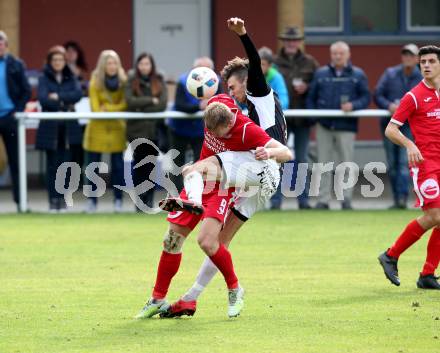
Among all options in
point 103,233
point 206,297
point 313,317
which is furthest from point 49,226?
point 313,317

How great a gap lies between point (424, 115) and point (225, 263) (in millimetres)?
2588

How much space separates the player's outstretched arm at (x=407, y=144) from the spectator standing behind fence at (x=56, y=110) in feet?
23.2

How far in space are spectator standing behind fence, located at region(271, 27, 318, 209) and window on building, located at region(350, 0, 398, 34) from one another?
586cm

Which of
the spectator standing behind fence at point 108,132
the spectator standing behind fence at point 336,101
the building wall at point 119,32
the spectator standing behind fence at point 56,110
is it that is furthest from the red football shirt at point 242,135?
the building wall at point 119,32

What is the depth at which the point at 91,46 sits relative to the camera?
22.5 metres

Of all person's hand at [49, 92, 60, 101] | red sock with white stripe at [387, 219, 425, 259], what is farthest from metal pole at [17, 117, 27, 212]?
red sock with white stripe at [387, 219, 425, 259]

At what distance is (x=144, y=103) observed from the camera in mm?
16609

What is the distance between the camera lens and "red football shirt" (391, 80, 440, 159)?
34.8 ft

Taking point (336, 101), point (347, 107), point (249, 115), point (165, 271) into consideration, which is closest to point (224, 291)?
point (165, 271)

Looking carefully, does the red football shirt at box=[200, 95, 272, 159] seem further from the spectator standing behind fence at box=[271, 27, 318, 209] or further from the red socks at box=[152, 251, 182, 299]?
the spectator standing behind fence at box=[271, 27, 318, 209]

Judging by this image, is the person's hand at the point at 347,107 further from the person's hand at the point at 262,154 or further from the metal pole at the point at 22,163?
the person's hand at the point at 262,154

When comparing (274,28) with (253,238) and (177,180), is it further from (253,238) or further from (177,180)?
(253,238)

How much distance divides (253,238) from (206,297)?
4.24 meters

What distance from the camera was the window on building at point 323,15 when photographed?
22891 millimetres
